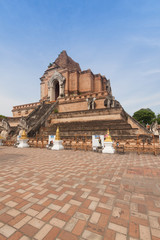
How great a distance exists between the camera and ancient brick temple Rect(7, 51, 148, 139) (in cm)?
1253

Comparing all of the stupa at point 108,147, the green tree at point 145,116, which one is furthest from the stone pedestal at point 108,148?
the green tree at point 145,116

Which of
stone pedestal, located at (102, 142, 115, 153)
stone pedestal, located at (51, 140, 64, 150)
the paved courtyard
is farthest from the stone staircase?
the paved courtyard

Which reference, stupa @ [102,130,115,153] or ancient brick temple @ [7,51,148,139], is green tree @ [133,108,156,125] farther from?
stupa @ [102,130,115,153]

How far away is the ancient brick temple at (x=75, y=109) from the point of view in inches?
493

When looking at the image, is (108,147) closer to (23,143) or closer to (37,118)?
(23,143)

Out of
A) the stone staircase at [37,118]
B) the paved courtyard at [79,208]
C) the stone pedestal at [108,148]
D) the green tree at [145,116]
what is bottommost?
the paved courtyard at [79,208]

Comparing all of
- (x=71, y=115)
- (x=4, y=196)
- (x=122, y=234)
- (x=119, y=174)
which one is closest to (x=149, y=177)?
(x=119, y=174)

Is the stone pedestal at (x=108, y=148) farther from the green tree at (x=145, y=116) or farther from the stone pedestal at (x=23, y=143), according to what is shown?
the green tree at (x=145, y=116)

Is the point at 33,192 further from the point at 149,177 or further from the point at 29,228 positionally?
the point at 149,177

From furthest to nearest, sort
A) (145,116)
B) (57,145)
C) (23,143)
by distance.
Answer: (145,116) → (23,143) → (57,145)

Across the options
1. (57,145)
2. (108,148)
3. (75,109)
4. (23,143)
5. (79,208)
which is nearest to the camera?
(79,208)

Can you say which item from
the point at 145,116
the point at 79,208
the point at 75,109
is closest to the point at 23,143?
the point at 75,109

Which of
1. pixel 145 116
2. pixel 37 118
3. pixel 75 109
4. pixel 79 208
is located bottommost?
pixel 79 208

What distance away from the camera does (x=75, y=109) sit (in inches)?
731
